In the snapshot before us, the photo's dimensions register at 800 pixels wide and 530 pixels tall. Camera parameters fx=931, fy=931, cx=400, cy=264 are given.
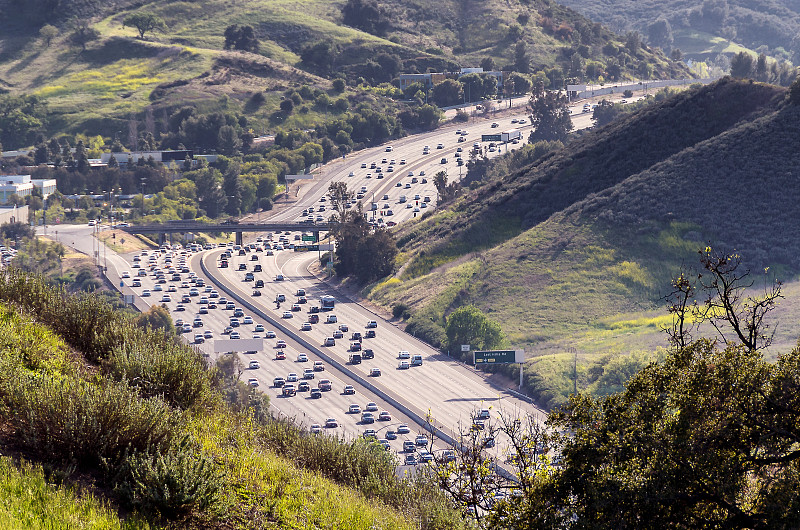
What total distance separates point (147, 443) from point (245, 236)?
542 ft

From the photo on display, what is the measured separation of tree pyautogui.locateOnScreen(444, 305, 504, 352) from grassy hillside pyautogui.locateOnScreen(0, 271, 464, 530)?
249 feet

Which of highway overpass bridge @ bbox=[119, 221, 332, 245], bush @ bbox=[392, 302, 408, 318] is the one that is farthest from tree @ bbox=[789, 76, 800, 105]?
highway overpass bridge @ bbox=[119, 221, 332, 245]

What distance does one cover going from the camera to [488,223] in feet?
404

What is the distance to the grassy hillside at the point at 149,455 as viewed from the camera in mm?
12625

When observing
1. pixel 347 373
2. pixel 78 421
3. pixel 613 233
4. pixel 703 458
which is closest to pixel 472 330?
pixel 347 373

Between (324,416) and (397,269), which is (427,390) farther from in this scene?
(397,269)

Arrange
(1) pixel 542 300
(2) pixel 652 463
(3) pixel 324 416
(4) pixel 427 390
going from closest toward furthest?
(2) pixel 652 463 < (3) pixel 324 416 < (4) pixel 427 390 < (1) pixel 542 300

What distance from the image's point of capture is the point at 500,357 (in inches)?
3418

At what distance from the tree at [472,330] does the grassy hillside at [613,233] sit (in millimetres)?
1921

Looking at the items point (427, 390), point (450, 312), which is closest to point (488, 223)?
point (450, 312)

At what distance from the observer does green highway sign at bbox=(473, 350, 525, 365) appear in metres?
85.9

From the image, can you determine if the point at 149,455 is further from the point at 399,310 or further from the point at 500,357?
the point at 399,310

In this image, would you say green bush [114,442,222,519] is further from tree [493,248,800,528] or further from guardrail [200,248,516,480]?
guardrail [200,248,516,480]

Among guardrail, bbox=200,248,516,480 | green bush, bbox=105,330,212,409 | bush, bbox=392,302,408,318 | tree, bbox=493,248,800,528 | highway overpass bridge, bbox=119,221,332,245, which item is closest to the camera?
tree, bbox=493,248,800,528
